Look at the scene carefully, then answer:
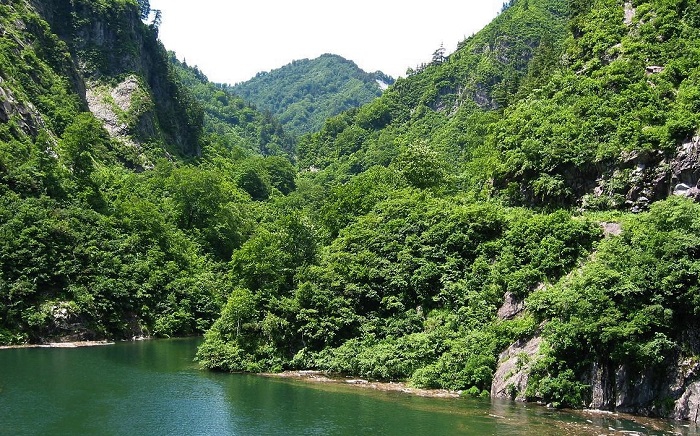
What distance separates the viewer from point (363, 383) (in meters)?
57.6

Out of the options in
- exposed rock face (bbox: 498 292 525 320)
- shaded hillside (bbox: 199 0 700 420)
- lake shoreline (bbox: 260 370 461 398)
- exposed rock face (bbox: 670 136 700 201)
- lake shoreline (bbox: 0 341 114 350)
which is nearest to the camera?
shaded hillside (bbox: 199 0 700 420)

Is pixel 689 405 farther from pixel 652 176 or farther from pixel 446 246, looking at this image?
pixel 446 246

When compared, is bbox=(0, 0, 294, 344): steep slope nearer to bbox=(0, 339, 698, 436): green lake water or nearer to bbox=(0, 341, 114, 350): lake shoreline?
bbox=(0, 341, 114, 350): lake shoreline

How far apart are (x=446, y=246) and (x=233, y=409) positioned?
29.9m

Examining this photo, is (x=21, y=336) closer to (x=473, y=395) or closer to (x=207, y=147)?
(x=473, y=395)

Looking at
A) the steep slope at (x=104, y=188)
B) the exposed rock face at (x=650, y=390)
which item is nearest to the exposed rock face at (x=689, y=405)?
the exposed rock face at (x=650, y=390)

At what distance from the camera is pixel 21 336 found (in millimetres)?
73875

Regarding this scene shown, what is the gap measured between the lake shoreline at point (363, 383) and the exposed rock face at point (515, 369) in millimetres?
3513

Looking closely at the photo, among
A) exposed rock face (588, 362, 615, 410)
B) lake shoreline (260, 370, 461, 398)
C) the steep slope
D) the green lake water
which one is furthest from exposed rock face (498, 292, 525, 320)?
the steep slope

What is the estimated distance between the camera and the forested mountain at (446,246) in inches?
1889

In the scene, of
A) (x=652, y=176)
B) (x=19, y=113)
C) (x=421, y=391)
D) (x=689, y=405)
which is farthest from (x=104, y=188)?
(x=689, y=405)

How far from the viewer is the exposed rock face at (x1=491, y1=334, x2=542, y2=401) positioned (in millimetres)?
50469

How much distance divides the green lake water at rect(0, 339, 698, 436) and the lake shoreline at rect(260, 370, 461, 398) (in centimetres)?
158

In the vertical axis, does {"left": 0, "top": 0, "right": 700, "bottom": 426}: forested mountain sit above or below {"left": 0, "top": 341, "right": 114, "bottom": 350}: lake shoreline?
above
